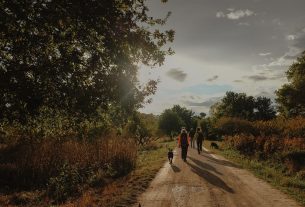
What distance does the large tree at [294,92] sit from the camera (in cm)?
6147

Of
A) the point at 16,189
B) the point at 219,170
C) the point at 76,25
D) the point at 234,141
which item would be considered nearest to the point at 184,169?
the point at 219,170

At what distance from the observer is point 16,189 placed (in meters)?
18.5

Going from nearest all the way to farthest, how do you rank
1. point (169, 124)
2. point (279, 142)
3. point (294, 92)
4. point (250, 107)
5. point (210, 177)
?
point (210, 177) < point (279, 142) < point (294, 92) < point (169, 124) < point (250, 107)

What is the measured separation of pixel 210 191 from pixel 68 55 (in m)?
7.27

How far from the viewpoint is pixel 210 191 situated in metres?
13.3

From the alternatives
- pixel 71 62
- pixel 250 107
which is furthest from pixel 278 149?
pixel 250 107

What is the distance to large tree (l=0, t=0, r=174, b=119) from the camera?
9.40 meters

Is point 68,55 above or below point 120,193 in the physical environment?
above

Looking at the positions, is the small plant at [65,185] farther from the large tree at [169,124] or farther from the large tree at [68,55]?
the large tree at [169,124]

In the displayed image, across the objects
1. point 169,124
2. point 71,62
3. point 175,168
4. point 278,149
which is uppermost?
point 169,124

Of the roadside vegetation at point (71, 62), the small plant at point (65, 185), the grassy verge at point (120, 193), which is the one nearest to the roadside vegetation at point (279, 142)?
the grassy verge at point (120, 193)

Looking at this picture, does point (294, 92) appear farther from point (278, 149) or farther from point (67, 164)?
point (67, 164)

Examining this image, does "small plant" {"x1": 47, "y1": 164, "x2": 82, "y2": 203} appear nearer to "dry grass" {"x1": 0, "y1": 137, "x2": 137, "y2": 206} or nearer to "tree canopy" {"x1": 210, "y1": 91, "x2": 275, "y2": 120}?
"dry grass" {"x1": 0, "y1": 137, "x2": 137, "y2": 206}

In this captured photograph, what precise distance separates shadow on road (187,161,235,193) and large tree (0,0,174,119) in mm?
5608
